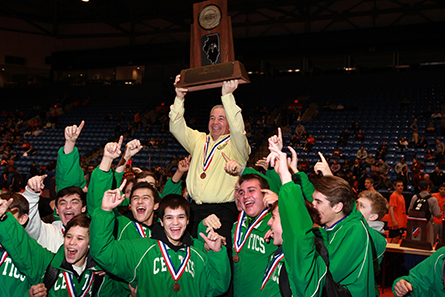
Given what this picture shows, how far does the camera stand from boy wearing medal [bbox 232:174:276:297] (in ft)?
9.55

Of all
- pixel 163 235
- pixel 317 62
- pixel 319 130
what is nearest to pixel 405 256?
pixel 163 235

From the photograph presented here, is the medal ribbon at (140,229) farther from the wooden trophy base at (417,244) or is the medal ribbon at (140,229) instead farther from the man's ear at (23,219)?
the wooden trophy base at (417,244)

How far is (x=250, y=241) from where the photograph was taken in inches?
117

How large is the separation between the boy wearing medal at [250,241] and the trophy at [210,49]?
1.11 meters

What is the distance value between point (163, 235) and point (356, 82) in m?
18.4

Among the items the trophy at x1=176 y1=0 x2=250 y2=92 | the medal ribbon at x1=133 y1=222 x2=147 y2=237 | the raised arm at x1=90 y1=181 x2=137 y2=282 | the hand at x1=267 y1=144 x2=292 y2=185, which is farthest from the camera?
the trophy at x1=176 y1=0 x2=250 y2=92

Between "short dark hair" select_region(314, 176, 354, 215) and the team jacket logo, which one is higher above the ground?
"short dark hair" select_region(314, 176, 354, 215)

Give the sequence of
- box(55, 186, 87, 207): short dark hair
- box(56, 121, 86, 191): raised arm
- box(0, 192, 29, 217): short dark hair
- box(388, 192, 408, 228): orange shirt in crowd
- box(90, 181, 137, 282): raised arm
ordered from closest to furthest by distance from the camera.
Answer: box(90, 181, 137, 282): raised arm < box(0, 192, 29, 217): short dark hair < box(55, 186, 87, 207): short dark hair < box(56, 121, 86, 191): raised arm < box(388, 192, 408, 228): orange shirt in crowd

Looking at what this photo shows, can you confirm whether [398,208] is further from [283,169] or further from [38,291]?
[38,291]

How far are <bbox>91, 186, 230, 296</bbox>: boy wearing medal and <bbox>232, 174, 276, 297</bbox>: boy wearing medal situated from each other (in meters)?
0.32

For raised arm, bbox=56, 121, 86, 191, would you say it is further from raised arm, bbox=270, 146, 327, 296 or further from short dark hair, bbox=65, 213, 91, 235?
raised arm, bbox=270, 146, 327, 296

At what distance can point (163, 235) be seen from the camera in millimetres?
2719

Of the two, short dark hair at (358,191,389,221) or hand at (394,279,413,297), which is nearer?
hand at (394,279,413,297)

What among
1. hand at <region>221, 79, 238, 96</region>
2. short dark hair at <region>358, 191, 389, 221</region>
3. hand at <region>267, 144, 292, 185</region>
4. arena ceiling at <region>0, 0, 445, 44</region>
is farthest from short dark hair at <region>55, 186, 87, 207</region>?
arena ceiling at <region>0, 0, 445, 44</region>
